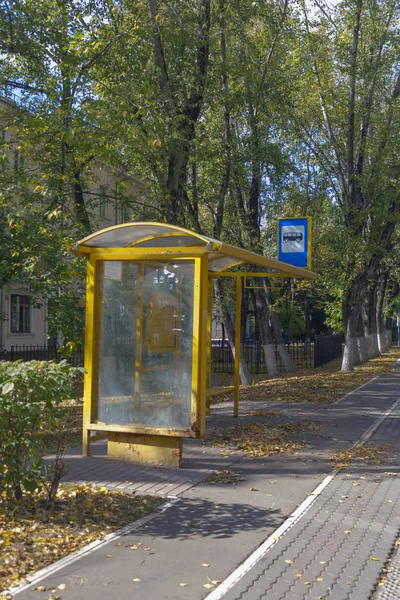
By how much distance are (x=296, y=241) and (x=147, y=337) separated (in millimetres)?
6429

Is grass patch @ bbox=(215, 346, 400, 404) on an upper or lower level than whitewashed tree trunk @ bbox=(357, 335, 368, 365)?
lower

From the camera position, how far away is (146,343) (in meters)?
8.35

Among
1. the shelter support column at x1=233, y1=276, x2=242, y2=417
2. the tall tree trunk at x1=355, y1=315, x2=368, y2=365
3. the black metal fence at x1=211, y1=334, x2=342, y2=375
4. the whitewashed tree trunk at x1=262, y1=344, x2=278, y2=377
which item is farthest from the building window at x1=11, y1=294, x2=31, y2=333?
the shelter support column at x1=233, y1=276, x2=242, y2=417

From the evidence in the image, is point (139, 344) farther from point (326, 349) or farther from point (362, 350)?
point (326, 349)

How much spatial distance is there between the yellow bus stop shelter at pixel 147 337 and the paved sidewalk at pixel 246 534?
1.49 ft

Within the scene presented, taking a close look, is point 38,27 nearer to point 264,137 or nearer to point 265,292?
point 264,137

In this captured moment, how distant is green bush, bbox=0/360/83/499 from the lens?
5492mm

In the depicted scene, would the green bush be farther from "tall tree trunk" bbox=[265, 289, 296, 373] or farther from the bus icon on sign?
"tall tree trunk" bbox=[265, 289, 296, 373]

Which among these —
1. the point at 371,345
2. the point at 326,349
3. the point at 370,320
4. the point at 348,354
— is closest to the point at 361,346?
the point at 326,349

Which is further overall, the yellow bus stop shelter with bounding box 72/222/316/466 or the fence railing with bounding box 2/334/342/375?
the fence railing with bounding box 2/334/342/375

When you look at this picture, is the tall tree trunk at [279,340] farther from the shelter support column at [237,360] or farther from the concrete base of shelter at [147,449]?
the concrete base of shelter at [147,449]

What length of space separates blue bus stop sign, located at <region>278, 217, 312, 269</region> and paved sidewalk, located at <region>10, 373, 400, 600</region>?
517 centimetres

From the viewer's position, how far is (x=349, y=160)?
2195cm

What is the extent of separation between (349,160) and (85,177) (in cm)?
1107
